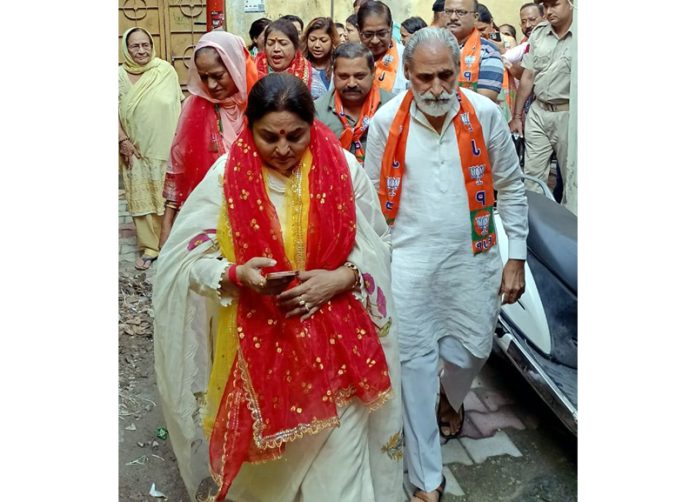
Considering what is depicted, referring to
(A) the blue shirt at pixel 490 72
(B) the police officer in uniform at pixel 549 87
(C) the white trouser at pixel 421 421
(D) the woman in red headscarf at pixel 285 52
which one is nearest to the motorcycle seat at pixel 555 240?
(C) the white trouser at pixel 421 421

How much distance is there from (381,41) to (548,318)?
2619 millimetres

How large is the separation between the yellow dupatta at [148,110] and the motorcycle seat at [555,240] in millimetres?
3822

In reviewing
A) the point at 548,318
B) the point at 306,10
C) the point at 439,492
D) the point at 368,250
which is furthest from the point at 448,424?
the point at 306,10

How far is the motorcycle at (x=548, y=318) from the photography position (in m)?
3.69

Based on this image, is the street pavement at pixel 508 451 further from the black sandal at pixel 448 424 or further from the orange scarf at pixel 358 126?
the orange scarf at pixel 358 126

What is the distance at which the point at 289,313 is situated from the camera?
2.58 meters

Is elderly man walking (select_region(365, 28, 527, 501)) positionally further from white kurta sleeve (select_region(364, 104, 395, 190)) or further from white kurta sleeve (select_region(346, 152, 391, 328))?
white kurta sleeve (select_region(346, 152, 391, 328))

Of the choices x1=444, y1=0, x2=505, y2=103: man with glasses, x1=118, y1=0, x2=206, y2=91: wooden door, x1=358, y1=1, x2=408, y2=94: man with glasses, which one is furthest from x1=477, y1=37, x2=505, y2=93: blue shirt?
x1=118, y1=0, x2=206, y2=91: wooden door

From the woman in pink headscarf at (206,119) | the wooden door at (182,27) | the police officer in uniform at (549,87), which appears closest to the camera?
the woman in pink headscarf at (206,119)

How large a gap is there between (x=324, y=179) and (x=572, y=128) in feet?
12.3

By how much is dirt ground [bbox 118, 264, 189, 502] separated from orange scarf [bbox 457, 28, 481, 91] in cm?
285

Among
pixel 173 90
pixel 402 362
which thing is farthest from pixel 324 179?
pixel 173 90

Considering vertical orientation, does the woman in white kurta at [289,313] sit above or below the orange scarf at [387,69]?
below

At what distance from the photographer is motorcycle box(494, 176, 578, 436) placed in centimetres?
369
